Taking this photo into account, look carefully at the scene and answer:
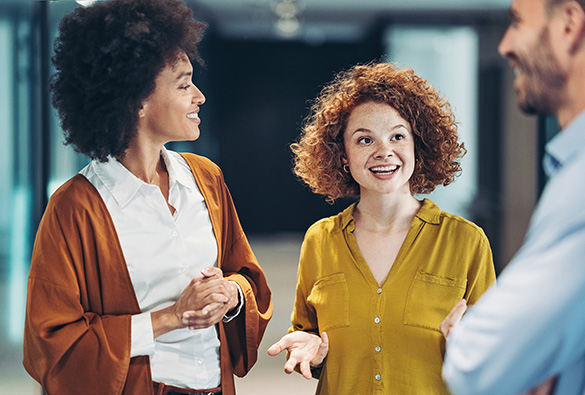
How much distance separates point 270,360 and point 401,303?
122 inches

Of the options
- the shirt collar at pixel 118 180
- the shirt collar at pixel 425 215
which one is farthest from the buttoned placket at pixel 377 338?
the shirt collar at pixel 118 180

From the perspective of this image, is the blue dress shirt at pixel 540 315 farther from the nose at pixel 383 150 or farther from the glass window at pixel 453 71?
the glass window at pixel 453 71

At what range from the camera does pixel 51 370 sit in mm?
1434

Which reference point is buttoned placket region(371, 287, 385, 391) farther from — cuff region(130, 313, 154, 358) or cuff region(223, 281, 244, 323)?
cuff region(130, 313, 154, 358)

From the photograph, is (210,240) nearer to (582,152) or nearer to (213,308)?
(213,308)

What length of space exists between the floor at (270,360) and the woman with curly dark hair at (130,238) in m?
1.30

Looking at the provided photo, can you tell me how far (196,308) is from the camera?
1.46 m

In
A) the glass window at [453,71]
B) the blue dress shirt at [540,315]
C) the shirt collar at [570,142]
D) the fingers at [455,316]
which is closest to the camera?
the blue dress shirt at [540,315]

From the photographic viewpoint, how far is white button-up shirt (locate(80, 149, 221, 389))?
1.52 m

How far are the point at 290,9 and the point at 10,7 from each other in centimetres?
504

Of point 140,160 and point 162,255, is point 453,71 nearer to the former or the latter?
point 140,160

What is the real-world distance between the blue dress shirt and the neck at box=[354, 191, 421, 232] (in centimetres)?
84

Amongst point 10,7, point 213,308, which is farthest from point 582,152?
point 10,7

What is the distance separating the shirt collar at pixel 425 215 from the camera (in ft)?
5.50
